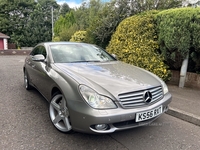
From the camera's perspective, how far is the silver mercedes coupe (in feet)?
7.12

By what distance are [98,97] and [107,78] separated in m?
0.46

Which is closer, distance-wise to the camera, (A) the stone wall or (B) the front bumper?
(B) the front bumper

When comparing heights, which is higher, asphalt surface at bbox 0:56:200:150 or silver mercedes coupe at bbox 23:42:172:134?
silver mercedes coupe at bbox 23:42:172:134

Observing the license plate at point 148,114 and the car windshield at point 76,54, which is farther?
the car windshield at point 76,54

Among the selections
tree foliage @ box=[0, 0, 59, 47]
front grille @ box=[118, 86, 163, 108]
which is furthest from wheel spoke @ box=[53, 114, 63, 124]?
tree foliage @ box=[0, 0, 59, 47]

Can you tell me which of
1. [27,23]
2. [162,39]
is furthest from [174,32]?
[27,23]

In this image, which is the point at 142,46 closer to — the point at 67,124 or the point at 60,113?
the point at 60,113

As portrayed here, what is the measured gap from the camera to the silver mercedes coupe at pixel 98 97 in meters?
2.17

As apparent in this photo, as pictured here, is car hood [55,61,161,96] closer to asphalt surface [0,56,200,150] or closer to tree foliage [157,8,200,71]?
asphalt surface [0,56,200,150]

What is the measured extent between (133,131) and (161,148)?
0.51 m

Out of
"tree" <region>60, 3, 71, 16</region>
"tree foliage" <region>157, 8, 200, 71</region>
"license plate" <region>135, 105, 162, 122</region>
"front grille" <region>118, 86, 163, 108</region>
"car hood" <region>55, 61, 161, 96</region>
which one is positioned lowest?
"license plate" <region>135, 105, 162, 122</region>

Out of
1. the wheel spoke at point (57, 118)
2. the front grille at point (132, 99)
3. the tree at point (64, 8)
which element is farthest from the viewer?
the tree at point (64, 8)

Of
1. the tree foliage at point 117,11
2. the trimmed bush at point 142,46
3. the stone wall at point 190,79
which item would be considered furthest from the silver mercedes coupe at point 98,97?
the tree foliage at point 117,11

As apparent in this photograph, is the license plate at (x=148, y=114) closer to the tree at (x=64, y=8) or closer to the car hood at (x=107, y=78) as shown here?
the car hood at (x=107, y=78)
